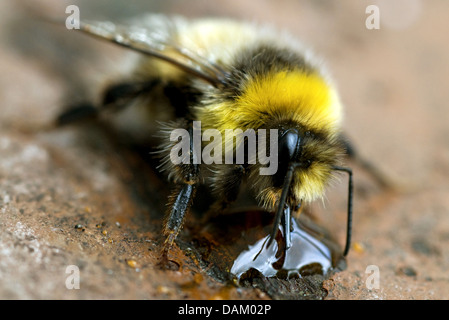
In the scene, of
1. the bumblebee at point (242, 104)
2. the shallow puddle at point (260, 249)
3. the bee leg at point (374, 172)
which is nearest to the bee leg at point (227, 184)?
the bumblebee at point (242, 104)

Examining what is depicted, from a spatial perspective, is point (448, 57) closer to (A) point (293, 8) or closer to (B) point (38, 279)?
(A) point (293, 8)

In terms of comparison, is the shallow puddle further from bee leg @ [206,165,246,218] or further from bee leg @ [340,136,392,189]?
bee leg @ [340,136,392,189]

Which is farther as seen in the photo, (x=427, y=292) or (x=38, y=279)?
(x=427, y=292)

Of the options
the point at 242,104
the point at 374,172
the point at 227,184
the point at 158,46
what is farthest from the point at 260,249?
the point at 374,172

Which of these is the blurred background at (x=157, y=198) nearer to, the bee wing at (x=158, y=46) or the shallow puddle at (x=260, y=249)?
the shallow puddle at (x=260, y=249)

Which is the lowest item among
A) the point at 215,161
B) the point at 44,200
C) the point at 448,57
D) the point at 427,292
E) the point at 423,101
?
the point at 427,292

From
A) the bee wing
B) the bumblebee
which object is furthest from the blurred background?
the bee wing

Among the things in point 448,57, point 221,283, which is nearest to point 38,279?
point 221,283

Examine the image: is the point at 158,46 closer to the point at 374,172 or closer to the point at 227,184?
the point at 227,184
